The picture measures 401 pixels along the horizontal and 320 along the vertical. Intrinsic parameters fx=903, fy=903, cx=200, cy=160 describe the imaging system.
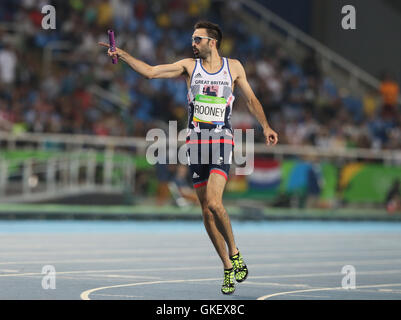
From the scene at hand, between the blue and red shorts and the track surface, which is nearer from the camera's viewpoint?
the track surface

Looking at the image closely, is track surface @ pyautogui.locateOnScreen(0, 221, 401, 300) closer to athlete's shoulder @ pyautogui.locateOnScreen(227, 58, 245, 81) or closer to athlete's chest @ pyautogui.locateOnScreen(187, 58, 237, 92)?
athlete's chest @ pyautogui.locateOnScreen(187, 58, 237, 92)

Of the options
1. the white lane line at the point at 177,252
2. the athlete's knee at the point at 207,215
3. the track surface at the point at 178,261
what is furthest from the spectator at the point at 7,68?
the athlete's knee at the point at 207,215

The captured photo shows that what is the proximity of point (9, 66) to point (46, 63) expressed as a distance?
204cm

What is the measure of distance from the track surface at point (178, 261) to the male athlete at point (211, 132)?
0.55 meters

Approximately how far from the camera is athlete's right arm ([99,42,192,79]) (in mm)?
8273

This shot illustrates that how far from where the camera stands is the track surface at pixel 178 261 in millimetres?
8476

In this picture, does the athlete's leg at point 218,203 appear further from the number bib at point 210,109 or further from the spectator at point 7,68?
the spectator at point 7,68

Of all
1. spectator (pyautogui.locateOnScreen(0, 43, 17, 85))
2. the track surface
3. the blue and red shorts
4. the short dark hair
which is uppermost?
spectator (pyautogui.locateOnScreen(0, 43, 17, 85))

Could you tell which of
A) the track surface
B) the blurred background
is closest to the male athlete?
the track surface

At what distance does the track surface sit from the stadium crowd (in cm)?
393

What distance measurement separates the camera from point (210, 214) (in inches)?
348

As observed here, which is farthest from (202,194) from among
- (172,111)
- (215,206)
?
(172,111)
